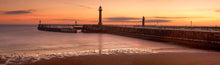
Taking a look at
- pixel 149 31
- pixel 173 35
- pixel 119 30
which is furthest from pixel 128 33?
pixel 173 35

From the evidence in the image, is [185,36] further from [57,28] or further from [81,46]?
[57,28]

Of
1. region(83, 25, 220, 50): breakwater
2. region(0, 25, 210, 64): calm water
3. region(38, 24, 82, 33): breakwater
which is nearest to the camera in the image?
region(0, 25, 210, 64): calm water

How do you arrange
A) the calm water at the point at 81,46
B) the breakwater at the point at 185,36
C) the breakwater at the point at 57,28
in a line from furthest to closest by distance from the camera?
the breakwater at the point at 57,28 < the breakwater at the point at 185,36 < the calm water at the point at 81,46

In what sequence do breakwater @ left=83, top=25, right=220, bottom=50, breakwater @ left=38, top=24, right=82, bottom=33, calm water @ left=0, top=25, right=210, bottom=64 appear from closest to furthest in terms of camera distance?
calm water @ left=0, top=25, right=210, bottom=64, breakwater @ left=83, top=25, right=220, bottom=50, breakwater @ left=38, top=24, right=82, bottom=33

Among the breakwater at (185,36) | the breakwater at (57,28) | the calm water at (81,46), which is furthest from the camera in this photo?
the breakwater at (57,28)

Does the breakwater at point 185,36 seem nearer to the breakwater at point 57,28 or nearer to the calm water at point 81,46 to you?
the calm water at point 81,46

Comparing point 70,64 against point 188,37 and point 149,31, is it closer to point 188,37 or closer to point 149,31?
point 188,37

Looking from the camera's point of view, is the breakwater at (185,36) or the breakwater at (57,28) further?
the breakwater at (57,28)

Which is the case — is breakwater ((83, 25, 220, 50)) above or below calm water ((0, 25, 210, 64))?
above

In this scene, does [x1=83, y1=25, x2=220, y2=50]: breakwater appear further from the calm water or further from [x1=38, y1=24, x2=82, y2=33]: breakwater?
[x1=38, y1=24, x2=82, y2=33]: breakwater

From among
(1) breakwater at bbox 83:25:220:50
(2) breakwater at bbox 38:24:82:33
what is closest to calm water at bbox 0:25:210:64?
(1) breakwater at bbox 83:25:220:50

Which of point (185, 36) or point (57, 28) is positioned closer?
point (185, 36)

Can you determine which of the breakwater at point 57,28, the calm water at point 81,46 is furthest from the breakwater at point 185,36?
the breakwater at point 57,28

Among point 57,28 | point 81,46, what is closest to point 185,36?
point 81,46
